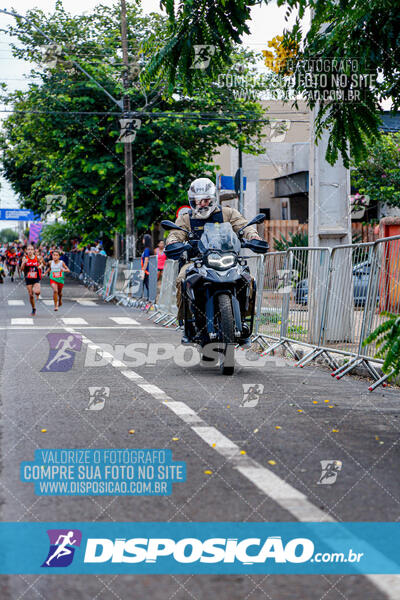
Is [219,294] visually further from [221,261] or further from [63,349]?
[63,349]

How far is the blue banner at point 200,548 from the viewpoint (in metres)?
3.40

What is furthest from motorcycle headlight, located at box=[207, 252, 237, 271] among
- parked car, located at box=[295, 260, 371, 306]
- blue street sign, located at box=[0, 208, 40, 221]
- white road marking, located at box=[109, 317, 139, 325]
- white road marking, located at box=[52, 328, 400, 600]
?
blue street sign, located at box=[0, 208, 40, 221]

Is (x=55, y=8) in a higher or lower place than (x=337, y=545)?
higher

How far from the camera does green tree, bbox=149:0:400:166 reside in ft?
20.3

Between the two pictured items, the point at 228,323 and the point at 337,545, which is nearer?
the point at 337,545

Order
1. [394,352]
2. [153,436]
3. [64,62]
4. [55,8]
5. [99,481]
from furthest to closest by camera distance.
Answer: [55,8]
[64,62]
[153,436]
[394,352]
[99,481]

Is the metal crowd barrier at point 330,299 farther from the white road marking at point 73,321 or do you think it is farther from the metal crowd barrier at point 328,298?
the white road marking at point 73,321

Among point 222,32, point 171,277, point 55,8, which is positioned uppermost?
point 55,8

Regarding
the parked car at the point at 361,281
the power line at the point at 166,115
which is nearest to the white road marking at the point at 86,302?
the power line at the point at 166,115

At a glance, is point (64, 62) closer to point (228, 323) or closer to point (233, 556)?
point (228, 323)

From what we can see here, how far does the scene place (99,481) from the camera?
15.0 ft

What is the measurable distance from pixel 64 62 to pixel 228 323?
24.8 metres

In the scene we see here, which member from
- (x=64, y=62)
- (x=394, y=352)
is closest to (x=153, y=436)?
(x=394, y=352)

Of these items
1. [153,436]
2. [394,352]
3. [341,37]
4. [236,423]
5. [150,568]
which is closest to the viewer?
[150,568]
